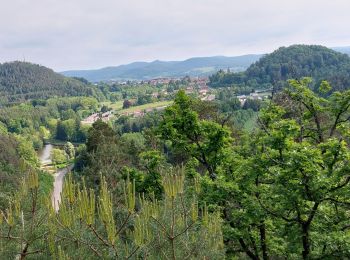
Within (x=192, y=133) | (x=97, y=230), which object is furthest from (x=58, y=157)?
(x=97, y=230)

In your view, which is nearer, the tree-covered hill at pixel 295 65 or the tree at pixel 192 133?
the tree at pixel 192 133

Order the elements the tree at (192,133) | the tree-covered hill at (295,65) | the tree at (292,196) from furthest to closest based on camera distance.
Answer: the tree-covered hill at (295,65)
the tree at (192,133)
the tree at (292,196)

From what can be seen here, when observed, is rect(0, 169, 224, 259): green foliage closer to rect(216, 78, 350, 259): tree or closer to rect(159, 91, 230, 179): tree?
rect(216, 78, 350, 259): tree

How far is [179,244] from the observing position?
21.5 feet

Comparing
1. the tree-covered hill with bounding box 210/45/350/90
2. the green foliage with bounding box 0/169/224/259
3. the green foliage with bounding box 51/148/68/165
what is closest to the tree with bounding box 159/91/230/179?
the green foliage with bounding box 0/169/224/259

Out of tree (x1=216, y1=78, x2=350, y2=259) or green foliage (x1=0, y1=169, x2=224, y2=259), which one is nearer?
green foliage (x1=0, y1=169, x2=224, y2=259)

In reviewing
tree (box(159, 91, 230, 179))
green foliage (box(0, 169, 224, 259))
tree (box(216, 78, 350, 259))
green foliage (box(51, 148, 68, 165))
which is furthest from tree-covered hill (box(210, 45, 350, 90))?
green foliage (box(0, 169, 224, 259))

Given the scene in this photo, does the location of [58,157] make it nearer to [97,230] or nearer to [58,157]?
[58,157]

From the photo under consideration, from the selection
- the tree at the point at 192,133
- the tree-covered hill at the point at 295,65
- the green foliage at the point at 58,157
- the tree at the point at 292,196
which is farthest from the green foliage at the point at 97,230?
the tree-covered hill at the point at 295,65

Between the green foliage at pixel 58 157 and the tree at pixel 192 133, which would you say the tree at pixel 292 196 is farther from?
the green foliage at pixel 58 157

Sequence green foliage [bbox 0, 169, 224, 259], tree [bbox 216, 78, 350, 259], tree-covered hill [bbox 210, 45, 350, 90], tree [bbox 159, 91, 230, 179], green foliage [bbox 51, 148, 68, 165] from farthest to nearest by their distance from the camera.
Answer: tree-covered hill [bbox 210, 45, 350, 90]
green foliage [bbox 51, 148, 68, 165]
tree [bbox 159, 91, 230, 179]
tree [bbox 216, 78, 350, 259]
green foliage [bbox 0, 169, 224, 259]

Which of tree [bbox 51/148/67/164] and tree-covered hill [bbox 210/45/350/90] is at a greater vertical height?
tree-covered hill [bbox 210/45/350/90]

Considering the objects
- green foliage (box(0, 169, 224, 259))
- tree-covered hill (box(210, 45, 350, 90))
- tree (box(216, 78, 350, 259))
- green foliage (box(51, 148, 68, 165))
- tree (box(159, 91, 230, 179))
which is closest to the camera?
green foliage (box(0, 169, 224, 259))

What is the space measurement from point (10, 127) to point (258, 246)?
326 ft
